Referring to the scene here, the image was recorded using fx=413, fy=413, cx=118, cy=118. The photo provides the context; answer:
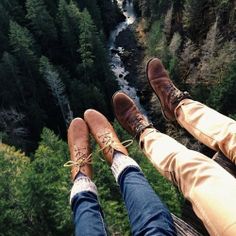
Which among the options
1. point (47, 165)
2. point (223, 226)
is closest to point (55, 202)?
point (47, 165)

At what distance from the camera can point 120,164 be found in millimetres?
6316

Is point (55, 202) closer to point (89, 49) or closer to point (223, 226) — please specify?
point (223, 226)

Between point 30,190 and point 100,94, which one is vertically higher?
point 30,190

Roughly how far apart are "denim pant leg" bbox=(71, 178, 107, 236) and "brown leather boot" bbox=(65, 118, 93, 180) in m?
1.12

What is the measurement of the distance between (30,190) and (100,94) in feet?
60.3

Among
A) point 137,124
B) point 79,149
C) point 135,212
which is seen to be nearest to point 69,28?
point 137,124

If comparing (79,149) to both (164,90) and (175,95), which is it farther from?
(164,90)

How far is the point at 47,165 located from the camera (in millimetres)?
20000

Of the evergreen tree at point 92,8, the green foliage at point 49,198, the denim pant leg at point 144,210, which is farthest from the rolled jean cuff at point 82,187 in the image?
the evergreen tree at point 92,8

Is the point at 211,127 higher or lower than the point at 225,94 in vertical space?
higher

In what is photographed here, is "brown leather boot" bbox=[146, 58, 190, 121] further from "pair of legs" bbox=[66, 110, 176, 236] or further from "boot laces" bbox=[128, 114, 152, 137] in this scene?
"pair of legs" bbox=[66, 110, 176, 236]

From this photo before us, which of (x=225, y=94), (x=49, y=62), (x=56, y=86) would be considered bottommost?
(x=225, y=94)

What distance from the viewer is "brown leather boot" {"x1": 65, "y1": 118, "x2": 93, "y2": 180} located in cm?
704

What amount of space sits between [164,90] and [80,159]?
2519mm
